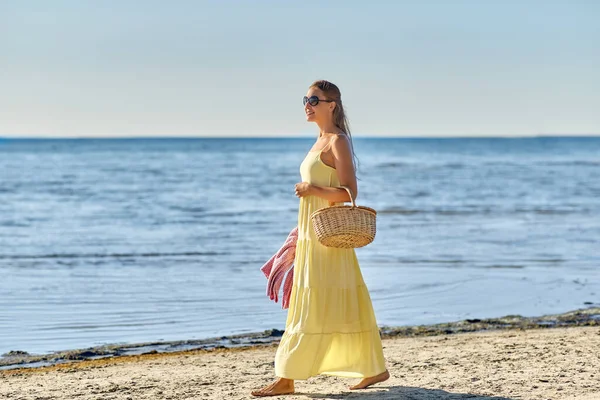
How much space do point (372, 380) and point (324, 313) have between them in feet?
2.14

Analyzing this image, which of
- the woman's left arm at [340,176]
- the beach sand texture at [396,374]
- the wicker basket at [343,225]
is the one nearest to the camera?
the wicker basket at [343,225]

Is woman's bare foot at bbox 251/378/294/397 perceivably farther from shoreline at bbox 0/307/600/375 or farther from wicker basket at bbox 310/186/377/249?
shoreline at bbox 0/307/600/375

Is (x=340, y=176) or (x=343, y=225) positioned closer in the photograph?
(x=343, y=225)

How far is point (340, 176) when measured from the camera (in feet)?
18.8

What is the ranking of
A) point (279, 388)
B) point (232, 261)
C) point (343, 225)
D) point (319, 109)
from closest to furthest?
point (343, 225)
point (319, 109)
point (279, 388)
point (232, 261)

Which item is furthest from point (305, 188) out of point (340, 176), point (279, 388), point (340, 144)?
point (279, 388)

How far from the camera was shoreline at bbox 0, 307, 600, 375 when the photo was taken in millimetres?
8164

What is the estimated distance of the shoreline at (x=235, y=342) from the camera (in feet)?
26.8

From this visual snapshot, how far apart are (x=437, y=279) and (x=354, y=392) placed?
22.7 feet

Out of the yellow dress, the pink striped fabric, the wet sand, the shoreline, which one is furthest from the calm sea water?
the yellow dress

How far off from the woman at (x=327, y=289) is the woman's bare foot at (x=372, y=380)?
12cm

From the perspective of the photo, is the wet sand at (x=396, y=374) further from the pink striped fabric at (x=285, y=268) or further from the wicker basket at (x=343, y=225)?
the wicker basket at (x=343, y=225)

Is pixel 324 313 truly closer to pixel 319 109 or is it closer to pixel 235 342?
pixel 319 109

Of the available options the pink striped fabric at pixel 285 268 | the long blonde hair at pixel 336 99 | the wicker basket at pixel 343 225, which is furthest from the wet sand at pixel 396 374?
the long blonde hair at pixel 336 99
